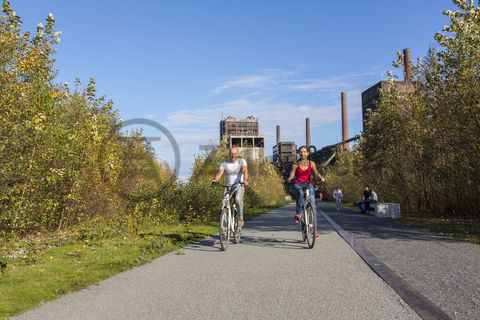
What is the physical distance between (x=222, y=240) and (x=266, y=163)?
163 ft

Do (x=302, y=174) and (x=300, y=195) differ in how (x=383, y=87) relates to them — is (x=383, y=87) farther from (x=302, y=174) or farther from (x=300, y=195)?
(x=300, y=195)

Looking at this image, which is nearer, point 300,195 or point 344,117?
point 300,195

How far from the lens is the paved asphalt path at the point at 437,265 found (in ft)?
15.7

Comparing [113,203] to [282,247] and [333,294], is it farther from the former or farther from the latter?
[333,294]

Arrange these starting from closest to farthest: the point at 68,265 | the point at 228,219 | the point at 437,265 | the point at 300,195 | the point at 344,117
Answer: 1. the point at 437,265
2. the point at 68,265
3. the point at 228,219
4. the point at 300,195
5. the point at 344,117

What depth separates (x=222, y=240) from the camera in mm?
9055

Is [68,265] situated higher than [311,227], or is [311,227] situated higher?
[311,227]

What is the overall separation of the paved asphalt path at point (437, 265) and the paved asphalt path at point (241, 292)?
42 centimetres

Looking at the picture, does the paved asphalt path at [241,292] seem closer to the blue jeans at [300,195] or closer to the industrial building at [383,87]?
the blue jeans at [300,195]

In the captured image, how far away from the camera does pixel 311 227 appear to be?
30.4 ft

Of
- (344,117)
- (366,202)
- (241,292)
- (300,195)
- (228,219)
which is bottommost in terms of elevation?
(241,292)

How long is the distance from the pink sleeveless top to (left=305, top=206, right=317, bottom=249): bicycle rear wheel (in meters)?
0.65

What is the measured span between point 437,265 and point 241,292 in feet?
10.5

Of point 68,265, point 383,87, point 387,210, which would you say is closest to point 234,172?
point 68,265
